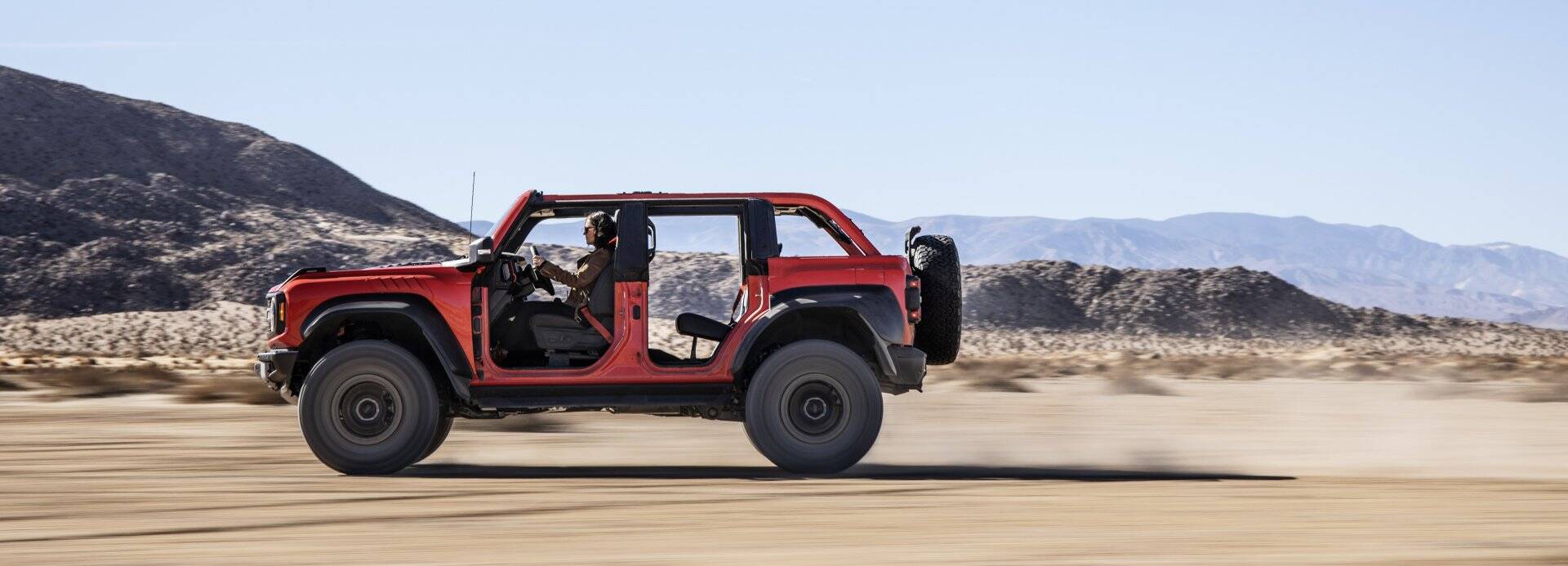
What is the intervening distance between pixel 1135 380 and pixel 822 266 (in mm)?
15320

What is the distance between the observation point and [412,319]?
33.7ft

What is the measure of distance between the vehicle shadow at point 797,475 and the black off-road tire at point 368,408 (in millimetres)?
300

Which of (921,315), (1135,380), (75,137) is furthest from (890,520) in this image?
(75,137)

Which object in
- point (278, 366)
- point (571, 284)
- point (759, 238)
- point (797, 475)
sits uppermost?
point (759, 238)

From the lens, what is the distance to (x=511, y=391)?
1045 centimetres

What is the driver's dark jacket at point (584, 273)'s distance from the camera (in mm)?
10359

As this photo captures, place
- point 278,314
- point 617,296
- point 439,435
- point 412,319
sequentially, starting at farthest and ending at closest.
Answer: point 439,435, point 278,314, point 617,296, point 412,319

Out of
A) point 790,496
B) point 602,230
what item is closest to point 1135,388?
point 602,230

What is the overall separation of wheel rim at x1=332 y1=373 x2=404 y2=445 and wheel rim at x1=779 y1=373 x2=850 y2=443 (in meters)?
2.49

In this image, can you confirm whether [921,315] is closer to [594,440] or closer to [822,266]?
[822,266]

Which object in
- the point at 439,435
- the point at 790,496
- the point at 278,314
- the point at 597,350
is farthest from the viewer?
the point at 439,435

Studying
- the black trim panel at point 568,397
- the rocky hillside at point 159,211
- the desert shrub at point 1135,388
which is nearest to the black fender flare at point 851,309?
the black trim panel at point 568,397

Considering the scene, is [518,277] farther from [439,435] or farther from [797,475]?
[797,475]

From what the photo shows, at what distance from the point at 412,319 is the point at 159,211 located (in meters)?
66.6
